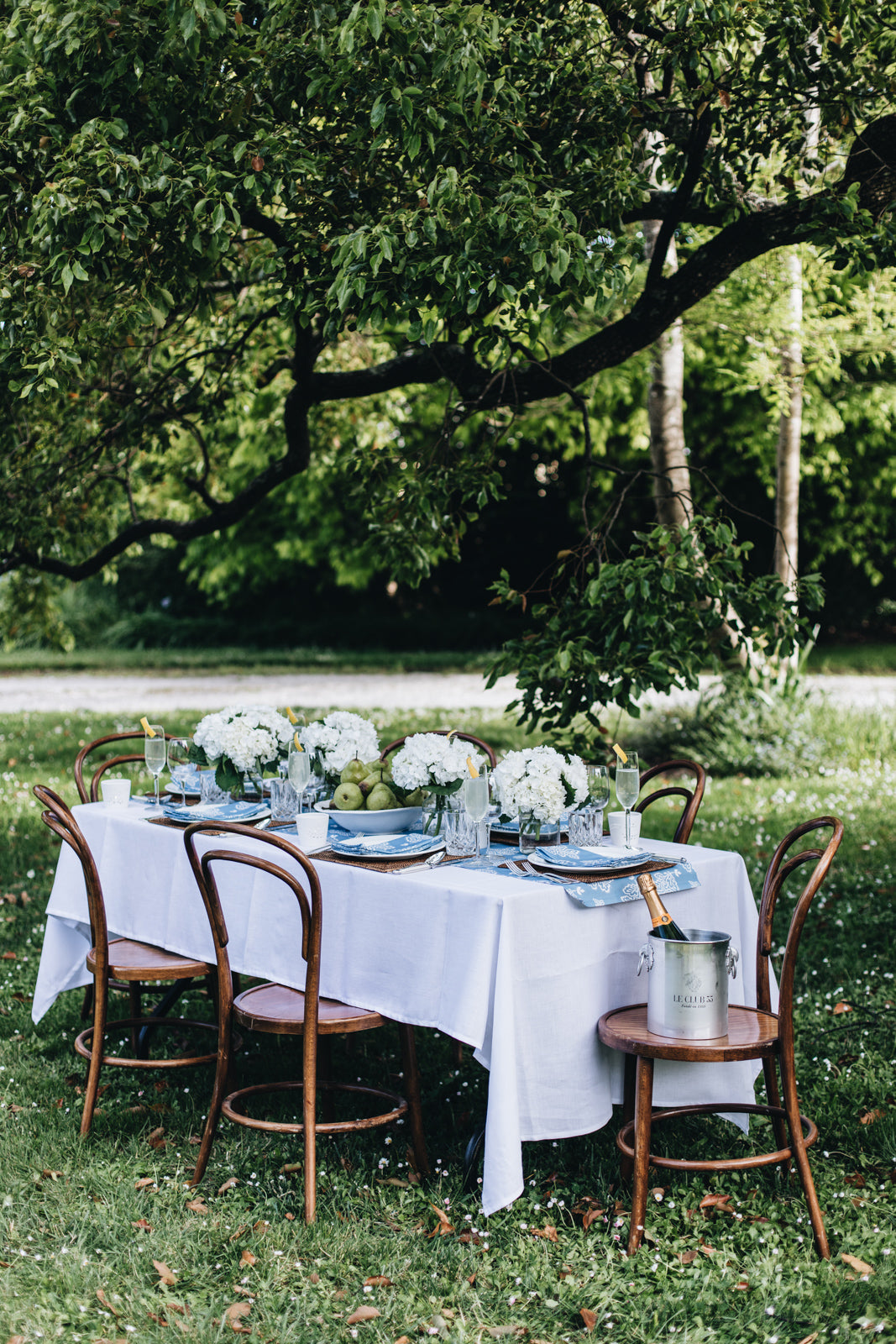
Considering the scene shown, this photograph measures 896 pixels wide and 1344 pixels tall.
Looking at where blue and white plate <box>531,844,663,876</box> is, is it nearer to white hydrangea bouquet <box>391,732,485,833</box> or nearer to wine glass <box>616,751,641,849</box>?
wine glass <box>616,751,641,849</box>

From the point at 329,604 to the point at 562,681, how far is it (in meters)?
24.9

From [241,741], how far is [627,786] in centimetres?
150

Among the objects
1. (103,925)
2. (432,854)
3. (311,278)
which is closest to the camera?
(432,854)

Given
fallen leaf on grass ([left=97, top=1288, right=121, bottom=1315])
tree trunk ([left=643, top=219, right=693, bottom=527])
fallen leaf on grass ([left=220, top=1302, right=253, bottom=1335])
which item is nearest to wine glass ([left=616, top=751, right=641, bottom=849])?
fallen leaf on grass ([left=220, top=1302, right=253, bottom=1335])

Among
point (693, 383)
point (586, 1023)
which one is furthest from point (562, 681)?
point (693, 383)

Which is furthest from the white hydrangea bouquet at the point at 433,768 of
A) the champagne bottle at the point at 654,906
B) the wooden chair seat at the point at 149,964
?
the wooden chair seat at the point at 149,964

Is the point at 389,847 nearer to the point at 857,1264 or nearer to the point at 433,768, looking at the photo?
the point at 433,768

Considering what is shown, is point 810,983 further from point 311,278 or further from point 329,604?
point 329,604

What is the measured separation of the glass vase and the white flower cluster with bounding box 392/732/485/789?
256mm

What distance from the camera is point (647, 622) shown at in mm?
5395

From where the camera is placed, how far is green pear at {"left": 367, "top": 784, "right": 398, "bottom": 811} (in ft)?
14.4

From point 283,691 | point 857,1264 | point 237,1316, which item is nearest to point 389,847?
point 237,1316

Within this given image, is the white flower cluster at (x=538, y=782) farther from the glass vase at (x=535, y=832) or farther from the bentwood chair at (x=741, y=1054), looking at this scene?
the bentwood chair at (x=741, y=1054)

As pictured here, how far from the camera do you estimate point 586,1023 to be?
372cm
